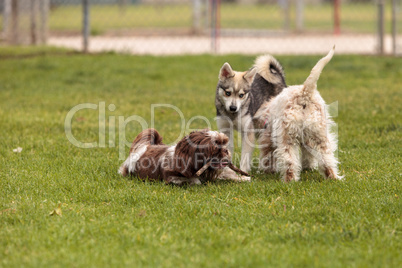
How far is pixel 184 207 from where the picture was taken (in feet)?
16.5

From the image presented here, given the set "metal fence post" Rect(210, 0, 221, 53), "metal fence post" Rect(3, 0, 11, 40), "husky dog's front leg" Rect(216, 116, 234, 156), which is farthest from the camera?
"metal fence post" Rect(3, 0, 11, 40)

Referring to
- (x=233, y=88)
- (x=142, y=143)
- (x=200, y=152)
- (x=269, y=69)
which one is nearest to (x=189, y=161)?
(x=200, y=152)

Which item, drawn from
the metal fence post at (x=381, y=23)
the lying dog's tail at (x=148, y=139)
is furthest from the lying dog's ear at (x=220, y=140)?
the metal fence post at (x=381, y=23)

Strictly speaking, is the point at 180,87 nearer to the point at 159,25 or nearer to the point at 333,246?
the point at 333,246

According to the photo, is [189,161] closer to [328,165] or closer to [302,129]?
[302,129]

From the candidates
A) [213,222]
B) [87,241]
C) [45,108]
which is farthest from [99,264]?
[45,108]

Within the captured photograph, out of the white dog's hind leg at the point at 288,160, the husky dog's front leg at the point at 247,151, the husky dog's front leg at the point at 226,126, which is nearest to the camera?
the white dog's hind leg at the point at 288,160

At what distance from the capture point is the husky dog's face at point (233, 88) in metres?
6.53

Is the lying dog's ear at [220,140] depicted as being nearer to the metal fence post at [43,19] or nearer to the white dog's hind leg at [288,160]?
the white dog's hind leg at [288,160]

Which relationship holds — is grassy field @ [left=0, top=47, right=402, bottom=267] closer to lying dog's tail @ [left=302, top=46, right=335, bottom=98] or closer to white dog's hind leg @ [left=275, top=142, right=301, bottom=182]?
white dog's hind leg @ [left=275, top=142, right=301, bottom=182]

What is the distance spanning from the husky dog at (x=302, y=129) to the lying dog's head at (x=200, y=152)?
56cm

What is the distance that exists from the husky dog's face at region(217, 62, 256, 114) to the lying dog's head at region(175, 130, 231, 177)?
3.03 ft

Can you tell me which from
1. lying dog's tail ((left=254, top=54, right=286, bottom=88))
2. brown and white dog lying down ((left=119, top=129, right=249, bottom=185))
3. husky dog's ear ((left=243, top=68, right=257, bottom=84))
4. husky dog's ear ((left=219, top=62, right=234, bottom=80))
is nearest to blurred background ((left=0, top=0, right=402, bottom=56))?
lying dog's tail ((left=254, top=54, right=286, bottom=88))

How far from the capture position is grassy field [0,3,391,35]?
73.3 feet
